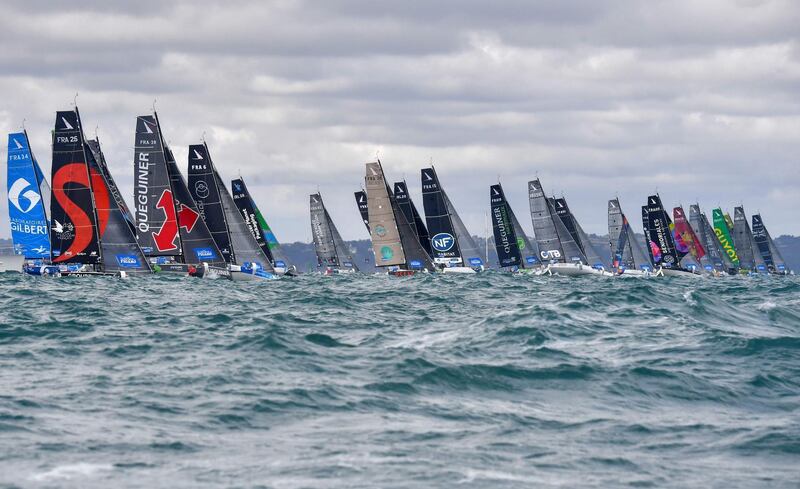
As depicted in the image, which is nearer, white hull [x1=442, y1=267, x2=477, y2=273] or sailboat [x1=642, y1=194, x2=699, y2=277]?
white hull [x1=442, y1=267, x2=477, y2=273]

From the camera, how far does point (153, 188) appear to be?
6425 centimetres

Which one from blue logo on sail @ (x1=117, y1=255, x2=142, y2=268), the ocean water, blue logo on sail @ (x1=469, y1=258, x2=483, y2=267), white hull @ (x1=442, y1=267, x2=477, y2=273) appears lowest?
the ocean water

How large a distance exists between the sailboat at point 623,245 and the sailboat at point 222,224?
55.0 m

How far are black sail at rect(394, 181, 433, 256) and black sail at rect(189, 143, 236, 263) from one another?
1982 centimetres

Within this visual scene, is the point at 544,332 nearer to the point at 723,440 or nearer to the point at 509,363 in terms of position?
the point at 509,363

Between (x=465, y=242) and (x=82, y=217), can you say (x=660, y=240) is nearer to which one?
(x=465, y=242)

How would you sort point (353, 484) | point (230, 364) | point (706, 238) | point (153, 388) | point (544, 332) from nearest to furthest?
point (353, 484), point (153, 388), point (230, 364), point (544, 332), point (706, 238)

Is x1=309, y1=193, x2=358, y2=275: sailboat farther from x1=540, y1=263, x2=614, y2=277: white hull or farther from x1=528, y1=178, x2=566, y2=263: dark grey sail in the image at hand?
x1=540, y1=263, x2=614, y2=277: white hull

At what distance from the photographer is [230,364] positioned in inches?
Result: 800

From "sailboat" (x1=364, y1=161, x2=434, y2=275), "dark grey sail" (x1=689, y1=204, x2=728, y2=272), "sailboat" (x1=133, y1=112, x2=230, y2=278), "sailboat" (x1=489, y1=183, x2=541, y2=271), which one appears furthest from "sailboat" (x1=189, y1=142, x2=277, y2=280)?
"dark grey sail" (x1=689, y1=204, x2=728, y2=272)

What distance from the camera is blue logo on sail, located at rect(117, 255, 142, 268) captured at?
60438 millimetres

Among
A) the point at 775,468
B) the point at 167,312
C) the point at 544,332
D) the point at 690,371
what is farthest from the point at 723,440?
the point at 167,312

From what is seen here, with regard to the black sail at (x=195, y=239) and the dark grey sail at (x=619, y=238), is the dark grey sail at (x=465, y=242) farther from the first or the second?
the black sail at (x=195, y=239)

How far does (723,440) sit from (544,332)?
10.5 m
